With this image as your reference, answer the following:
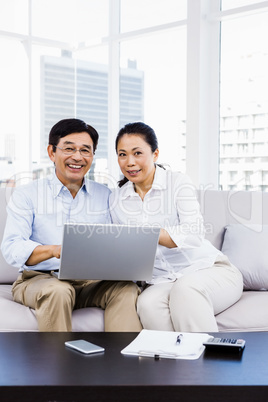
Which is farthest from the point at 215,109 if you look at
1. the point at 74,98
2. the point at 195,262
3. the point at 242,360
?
the point at 242,360

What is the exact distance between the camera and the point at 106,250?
1.93 meters

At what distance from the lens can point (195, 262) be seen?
2.36m

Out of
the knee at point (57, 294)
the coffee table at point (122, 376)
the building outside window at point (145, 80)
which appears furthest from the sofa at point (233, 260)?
the building outside window at point (145, 80)

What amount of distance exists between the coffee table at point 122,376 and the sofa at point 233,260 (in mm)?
595

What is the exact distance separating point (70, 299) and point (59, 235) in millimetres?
366

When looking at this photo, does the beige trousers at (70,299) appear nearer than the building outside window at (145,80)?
Yes

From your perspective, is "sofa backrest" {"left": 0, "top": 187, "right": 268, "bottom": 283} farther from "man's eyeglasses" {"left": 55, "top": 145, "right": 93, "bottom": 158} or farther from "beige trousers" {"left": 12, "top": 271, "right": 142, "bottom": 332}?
"beige trousers" {"left": 12, "top": 271, "right": 142, "bottom": 332}

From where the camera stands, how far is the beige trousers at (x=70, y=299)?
2.03m

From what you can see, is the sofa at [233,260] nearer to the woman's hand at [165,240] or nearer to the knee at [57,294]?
the knee at [57,294]

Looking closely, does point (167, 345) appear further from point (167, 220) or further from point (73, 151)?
point (73, 151)

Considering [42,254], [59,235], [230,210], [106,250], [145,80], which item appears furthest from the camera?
[145,80]

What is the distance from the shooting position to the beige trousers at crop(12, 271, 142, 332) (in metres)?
2.03

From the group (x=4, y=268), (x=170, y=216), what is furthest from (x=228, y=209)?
(x=4, y=268)
